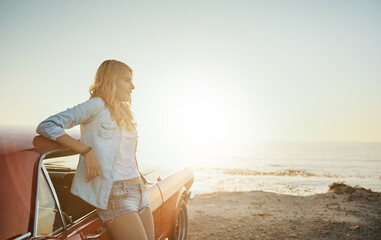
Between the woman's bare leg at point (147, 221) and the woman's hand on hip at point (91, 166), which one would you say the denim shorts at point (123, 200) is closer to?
the woman's bare leg at point (147, 221)

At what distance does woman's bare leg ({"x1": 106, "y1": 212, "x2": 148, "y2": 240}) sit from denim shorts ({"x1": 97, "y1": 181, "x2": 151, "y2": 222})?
32mm

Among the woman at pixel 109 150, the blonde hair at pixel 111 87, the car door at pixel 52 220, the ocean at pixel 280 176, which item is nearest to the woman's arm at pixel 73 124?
the woman at pixel 109 150

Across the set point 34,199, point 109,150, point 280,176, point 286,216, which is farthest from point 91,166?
point 280,176

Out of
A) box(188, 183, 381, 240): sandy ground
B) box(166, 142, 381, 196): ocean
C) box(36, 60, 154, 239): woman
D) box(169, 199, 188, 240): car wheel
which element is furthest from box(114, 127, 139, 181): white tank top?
box(166, 142, 381, 196): ocean

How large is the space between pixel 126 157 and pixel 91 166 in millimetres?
282

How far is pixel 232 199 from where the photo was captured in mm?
8469

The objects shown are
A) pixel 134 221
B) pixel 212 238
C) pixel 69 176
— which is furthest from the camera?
pixel 212 238

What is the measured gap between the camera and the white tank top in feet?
6.37

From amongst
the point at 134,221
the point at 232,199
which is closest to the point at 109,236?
the point at 134,221

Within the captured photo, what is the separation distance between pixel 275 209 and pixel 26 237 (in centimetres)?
672

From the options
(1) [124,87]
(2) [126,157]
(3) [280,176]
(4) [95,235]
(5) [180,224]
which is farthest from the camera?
(3) [280,176]

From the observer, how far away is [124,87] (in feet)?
6.91

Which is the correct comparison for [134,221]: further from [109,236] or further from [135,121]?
[135,121]

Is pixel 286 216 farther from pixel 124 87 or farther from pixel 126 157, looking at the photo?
pixel 124 87
